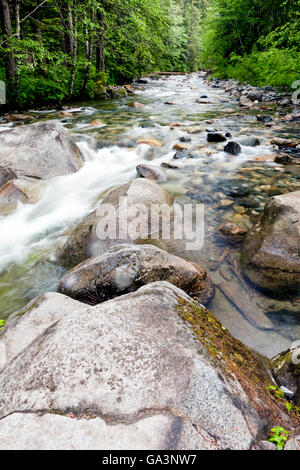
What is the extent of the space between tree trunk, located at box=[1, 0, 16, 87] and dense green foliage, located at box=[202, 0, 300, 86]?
10.9 metres

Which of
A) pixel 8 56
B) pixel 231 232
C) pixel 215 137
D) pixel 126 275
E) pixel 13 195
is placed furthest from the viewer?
pixel 8 56

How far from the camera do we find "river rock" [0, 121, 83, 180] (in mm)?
5605

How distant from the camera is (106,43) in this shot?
55.6 ft

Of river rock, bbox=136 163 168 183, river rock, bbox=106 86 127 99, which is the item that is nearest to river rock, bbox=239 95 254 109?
river rock, bbox=106 86 127 99

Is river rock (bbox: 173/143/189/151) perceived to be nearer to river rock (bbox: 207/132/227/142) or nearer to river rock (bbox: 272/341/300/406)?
river rock (bbox: 207/132/227/142)

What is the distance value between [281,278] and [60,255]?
2.88 m

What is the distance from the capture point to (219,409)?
1.13 meters

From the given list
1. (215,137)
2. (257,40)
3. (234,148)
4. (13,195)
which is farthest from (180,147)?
(257,40)

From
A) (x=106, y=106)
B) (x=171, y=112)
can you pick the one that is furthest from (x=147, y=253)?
(x=106, y=106)

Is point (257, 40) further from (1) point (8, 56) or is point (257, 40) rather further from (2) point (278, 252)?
(2) point (278, 252)

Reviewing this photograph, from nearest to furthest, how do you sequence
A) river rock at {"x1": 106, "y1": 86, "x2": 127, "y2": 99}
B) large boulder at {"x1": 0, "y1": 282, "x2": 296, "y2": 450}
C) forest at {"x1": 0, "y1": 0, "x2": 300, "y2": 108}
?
large boulder at {"x1": 0, "y1": 282, "x2": 296, "y2": 450} < forest at {"x1": 0, "y1": 0, "x2": 300, "y2": 108} < river rock at {"x1": 106, "y1": 86, "x2": 127, "y2": 99}

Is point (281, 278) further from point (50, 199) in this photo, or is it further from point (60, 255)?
point (50, 199)

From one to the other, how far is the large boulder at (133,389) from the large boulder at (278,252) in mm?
1593

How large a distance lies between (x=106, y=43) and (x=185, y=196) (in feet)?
55.9
